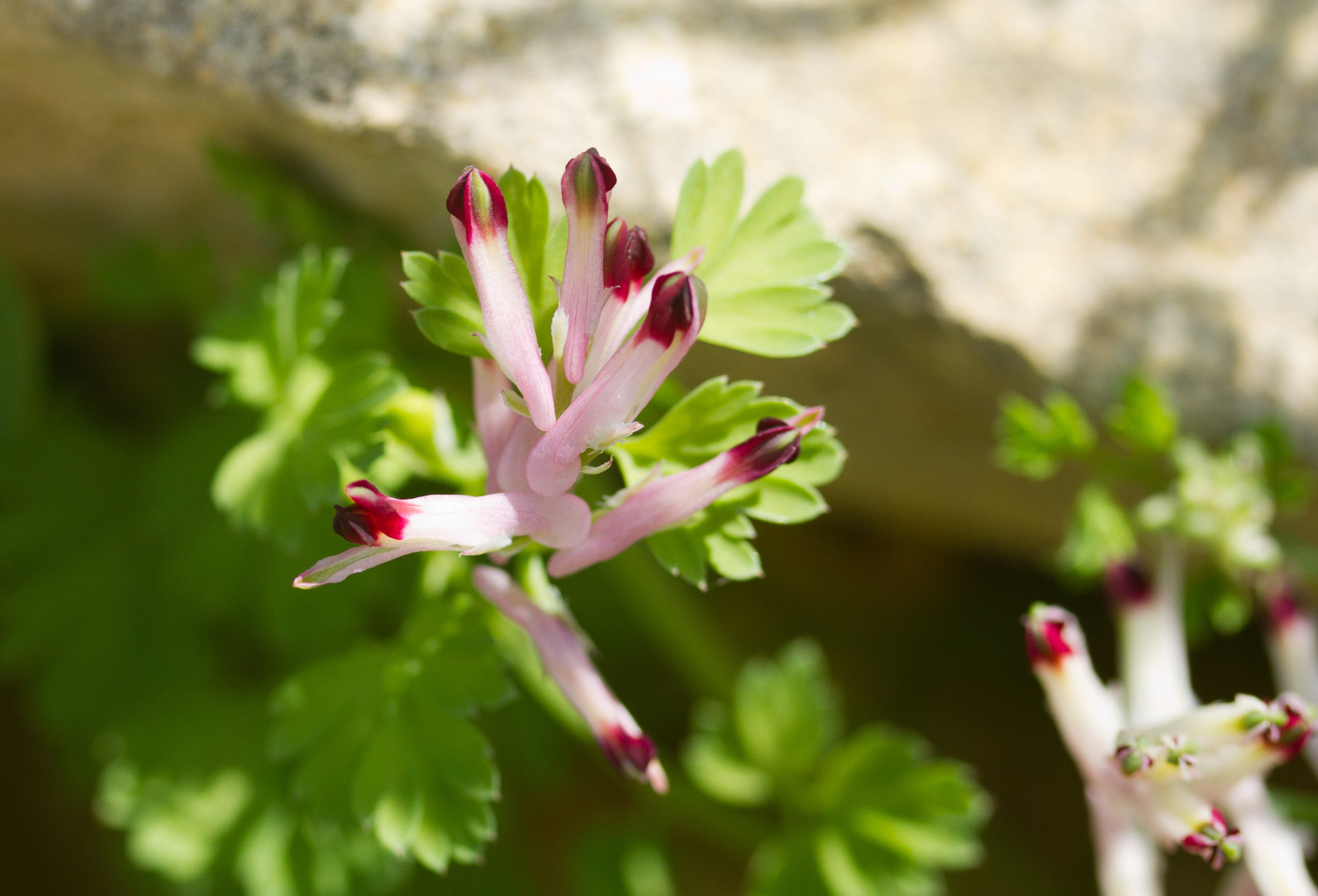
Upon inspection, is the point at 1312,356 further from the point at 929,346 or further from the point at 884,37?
the point at 884,37

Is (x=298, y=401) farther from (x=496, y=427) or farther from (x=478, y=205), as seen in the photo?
(x=478, y=205)

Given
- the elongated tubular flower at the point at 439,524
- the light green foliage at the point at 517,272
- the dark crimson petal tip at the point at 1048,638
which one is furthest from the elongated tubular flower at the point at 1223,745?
the light green foliage at the point at 517,272

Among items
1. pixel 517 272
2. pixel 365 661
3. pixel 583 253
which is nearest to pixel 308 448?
pixel 365 661

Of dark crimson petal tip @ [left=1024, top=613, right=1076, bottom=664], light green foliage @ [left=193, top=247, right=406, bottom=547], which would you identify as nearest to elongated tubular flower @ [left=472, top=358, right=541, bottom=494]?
light green foliage @ [left=193, top=247, right=406, bottom=547]

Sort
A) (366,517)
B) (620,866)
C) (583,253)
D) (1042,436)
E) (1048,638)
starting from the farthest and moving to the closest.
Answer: (620,866), (1042,436), (1048,638), (583,253), (366,517)

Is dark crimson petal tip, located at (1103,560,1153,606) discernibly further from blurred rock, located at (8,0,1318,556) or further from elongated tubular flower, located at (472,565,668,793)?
elongated tubular flower, located at (472,565,668,793)

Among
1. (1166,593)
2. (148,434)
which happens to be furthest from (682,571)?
(148,434)
